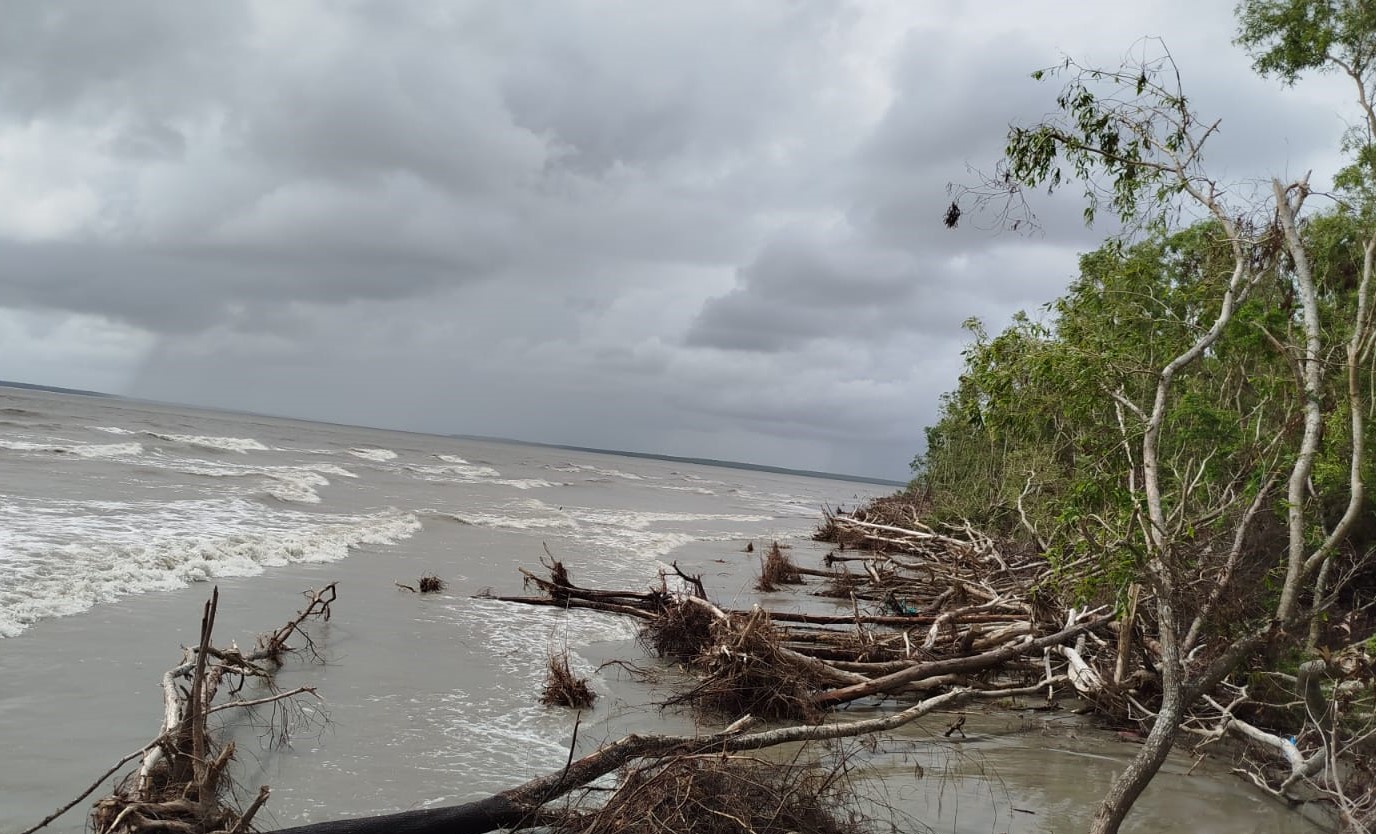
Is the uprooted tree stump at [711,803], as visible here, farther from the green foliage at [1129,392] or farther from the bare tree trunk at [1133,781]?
the green foliage at [1129,392]

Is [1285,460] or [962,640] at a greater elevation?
[1285,460]

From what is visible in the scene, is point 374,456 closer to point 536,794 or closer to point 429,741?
point 429,741

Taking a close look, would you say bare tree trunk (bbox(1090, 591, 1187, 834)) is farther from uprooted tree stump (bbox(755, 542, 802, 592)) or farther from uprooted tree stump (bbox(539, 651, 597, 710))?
uprooted tree stump (bbox(755, 542, 802, 592))

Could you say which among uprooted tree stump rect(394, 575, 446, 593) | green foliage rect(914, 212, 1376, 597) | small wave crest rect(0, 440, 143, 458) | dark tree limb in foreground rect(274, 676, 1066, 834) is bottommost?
small wave crest rect(0, 440, 143, 458)

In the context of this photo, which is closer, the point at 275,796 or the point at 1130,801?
the point at 1130,801

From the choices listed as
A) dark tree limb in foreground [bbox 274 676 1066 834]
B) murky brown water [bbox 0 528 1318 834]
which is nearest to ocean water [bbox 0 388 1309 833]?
murky brown water [bbox 0 528 1318 834]

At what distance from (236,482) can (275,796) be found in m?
23.5

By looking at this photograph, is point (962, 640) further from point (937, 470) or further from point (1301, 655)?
point (937, 470)

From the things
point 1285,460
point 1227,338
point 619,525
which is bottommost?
point 619,525

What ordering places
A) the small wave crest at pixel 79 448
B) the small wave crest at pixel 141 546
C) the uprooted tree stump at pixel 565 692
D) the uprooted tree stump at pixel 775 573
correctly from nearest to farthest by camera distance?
1. the uprooted tree stump at pixel 565 692
2. the small wave crest at pixel 141 546
3. the uprooted tree stump at pixel 775 573
4. the small wave crest at pixel 79 448

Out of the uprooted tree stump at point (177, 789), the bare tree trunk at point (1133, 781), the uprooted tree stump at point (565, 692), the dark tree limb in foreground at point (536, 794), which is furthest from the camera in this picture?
the uprooted tree stump at point (565, 692)

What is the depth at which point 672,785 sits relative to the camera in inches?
173

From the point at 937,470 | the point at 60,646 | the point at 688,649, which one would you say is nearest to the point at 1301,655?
the point at 688,649

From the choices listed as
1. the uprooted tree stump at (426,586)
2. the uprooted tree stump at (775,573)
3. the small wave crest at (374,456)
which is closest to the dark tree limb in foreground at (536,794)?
the uprooted tree stump at (426,586)
